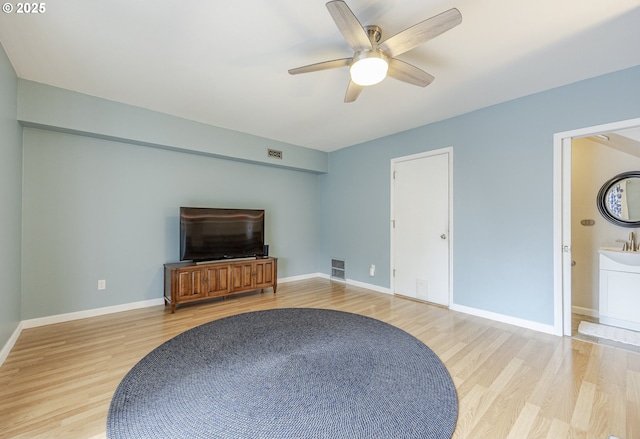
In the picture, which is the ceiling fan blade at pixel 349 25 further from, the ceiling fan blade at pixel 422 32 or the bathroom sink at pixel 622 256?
the bathroom sink at pixel 622 256

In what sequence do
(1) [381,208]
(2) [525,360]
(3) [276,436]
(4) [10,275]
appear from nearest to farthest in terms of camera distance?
(3) [276,436]
(2) [525,360]
(4) [10,275]
(1) [381,208]

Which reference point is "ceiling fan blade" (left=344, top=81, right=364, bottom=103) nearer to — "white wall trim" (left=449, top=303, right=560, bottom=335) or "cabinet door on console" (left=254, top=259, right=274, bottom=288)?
"cabinet door on console" (left=254, top=259, right=274, bottom=288)

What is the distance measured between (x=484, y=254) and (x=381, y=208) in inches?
63.8

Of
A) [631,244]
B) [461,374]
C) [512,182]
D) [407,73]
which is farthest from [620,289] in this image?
[407,73]

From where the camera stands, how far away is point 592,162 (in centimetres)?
331

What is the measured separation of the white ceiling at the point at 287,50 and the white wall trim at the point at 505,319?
2399 mm

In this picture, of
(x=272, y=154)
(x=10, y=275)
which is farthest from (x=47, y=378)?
(x=272, y=154)

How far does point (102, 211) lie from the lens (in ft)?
10.7

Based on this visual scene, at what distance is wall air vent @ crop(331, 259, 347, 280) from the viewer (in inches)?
196

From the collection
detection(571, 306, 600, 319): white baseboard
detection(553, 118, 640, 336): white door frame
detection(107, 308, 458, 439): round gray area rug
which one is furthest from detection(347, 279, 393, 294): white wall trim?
detection(571, 306, 600, 319): white baseboard

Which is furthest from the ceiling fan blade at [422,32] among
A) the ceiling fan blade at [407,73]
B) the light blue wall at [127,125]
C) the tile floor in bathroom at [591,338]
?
the tile floor in bathroom at [591,338]

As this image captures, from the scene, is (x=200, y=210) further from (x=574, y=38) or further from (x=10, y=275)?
(x=574, y=38)

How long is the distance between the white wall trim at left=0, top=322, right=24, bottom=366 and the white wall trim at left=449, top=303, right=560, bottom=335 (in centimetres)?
438

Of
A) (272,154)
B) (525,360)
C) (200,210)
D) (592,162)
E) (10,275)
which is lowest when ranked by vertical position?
(525,360)
